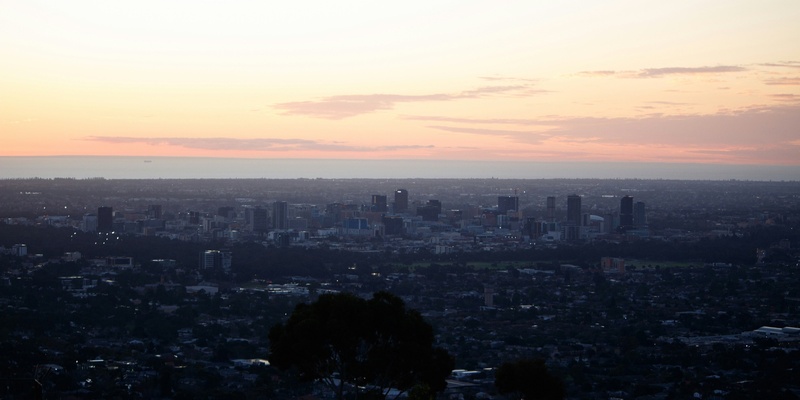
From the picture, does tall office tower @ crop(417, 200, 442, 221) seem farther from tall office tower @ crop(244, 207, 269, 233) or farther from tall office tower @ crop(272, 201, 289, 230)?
tall office tower @ crop(244, 207, 269, 233)

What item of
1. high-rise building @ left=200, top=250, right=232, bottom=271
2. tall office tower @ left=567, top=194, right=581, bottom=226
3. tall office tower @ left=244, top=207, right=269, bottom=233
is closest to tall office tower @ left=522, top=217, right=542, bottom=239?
tall office tower @ left=567, top=194, right=581, bottom=226

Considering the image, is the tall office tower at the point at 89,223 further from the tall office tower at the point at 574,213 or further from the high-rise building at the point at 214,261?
the tall office tower at the point at 574,213

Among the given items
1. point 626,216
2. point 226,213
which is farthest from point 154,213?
point 626,216

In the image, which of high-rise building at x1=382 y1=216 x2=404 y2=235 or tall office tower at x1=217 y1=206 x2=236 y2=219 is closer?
high-rise building at x1=382 y1=216 x2=404 y2=235

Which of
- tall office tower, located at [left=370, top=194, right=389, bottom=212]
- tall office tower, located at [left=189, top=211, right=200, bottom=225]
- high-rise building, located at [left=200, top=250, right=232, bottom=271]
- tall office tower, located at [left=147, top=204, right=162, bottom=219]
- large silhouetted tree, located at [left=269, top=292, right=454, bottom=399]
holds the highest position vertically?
large silhouetted tree, located at [left=269, top=292, right=454, bottom=399]

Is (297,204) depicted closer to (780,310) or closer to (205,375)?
(780,310)

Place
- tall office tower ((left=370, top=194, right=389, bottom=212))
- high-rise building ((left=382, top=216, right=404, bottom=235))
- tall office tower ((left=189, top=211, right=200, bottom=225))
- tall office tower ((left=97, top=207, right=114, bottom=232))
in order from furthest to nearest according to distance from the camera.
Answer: tall office tower ((left=370, top=194, right=389, bottom=212)) < tall office tower ((left=189, top=211, right=200, bottom=225)) < high-rise building ((left=382, top=216, right=404, bottom=235)) < tall office tower ((left=97, top=207, right=114, bottom=232))
